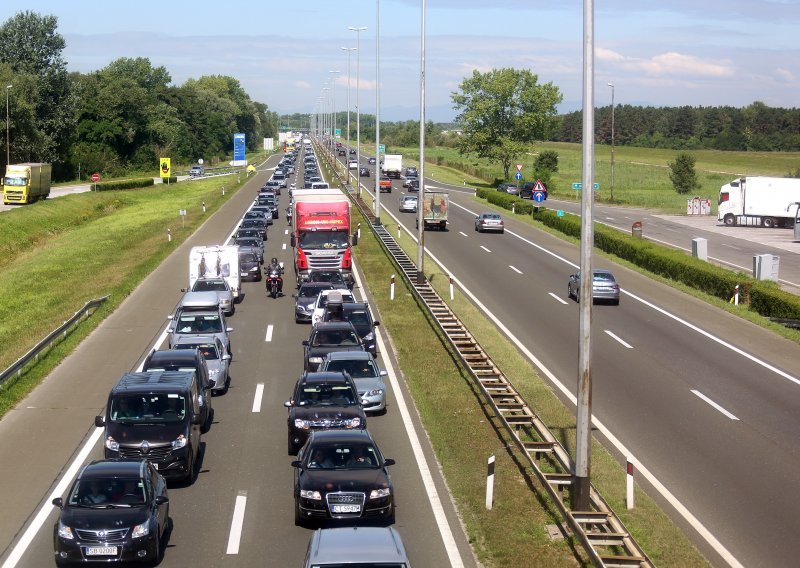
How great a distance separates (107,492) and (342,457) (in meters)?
3.94

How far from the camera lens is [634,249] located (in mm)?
52406

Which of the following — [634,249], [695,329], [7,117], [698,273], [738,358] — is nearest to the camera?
[738,358]

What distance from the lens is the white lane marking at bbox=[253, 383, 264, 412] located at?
2416 cm

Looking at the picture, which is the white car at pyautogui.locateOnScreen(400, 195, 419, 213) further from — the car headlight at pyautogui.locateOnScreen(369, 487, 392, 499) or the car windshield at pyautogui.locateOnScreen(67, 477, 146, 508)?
the car windshield at pyautogui.locateOnScreen(67, 477, 146, 508)

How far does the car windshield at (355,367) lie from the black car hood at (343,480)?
809 cm

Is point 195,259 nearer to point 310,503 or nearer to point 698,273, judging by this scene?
point 698,273

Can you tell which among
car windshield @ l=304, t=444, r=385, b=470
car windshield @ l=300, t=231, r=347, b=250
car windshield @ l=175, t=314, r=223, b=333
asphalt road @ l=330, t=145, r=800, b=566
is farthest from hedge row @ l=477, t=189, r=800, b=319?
car windshield @ l=304, t=444, r=385, b=470

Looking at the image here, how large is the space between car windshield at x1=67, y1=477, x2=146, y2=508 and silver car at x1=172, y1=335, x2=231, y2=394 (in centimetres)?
986

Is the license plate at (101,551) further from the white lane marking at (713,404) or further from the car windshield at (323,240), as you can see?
the car windshield at (323,240)

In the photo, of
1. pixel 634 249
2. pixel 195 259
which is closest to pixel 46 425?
pixel 195 259

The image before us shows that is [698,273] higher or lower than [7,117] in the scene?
lower

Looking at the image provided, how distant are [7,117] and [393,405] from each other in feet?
268

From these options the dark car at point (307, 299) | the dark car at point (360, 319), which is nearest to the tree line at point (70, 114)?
the dark car at point (307, 299)

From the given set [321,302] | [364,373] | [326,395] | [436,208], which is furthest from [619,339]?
[436,208]
